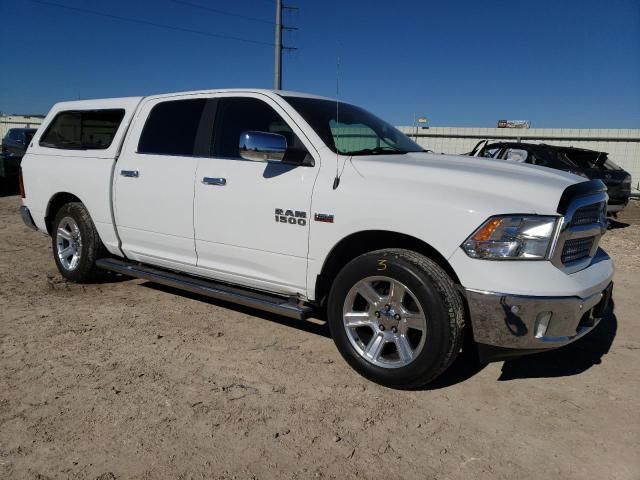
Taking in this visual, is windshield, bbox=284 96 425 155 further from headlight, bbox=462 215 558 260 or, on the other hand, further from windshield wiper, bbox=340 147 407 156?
headlight, bbox=462 215 558 260

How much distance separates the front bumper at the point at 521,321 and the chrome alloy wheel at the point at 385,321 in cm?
36

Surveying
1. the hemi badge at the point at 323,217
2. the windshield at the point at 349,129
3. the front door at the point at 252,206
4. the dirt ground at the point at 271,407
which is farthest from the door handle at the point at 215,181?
the dirt ground at the point at 271,407

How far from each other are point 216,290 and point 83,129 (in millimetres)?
2596

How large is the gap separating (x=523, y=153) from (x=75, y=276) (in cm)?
858

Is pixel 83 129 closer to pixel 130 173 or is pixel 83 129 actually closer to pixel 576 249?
pixel 130 173

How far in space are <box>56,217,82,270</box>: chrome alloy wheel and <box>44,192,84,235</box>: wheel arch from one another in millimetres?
226

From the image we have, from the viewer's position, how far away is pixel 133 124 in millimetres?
4926

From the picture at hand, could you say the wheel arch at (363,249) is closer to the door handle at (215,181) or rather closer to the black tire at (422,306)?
the black tire at (422,306)

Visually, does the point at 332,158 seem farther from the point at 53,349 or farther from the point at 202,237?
the point at 53,349

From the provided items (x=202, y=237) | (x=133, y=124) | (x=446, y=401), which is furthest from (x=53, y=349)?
(x=446, y=401)

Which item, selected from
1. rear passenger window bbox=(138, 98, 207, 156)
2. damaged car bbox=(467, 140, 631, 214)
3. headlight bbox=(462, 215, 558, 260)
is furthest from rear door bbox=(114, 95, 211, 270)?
damaged car bbox=(467, 140, 631, 214)

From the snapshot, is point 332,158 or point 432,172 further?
point 332,158

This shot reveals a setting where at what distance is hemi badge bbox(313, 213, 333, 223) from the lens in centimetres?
351

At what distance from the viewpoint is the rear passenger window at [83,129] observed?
5.15 metres
